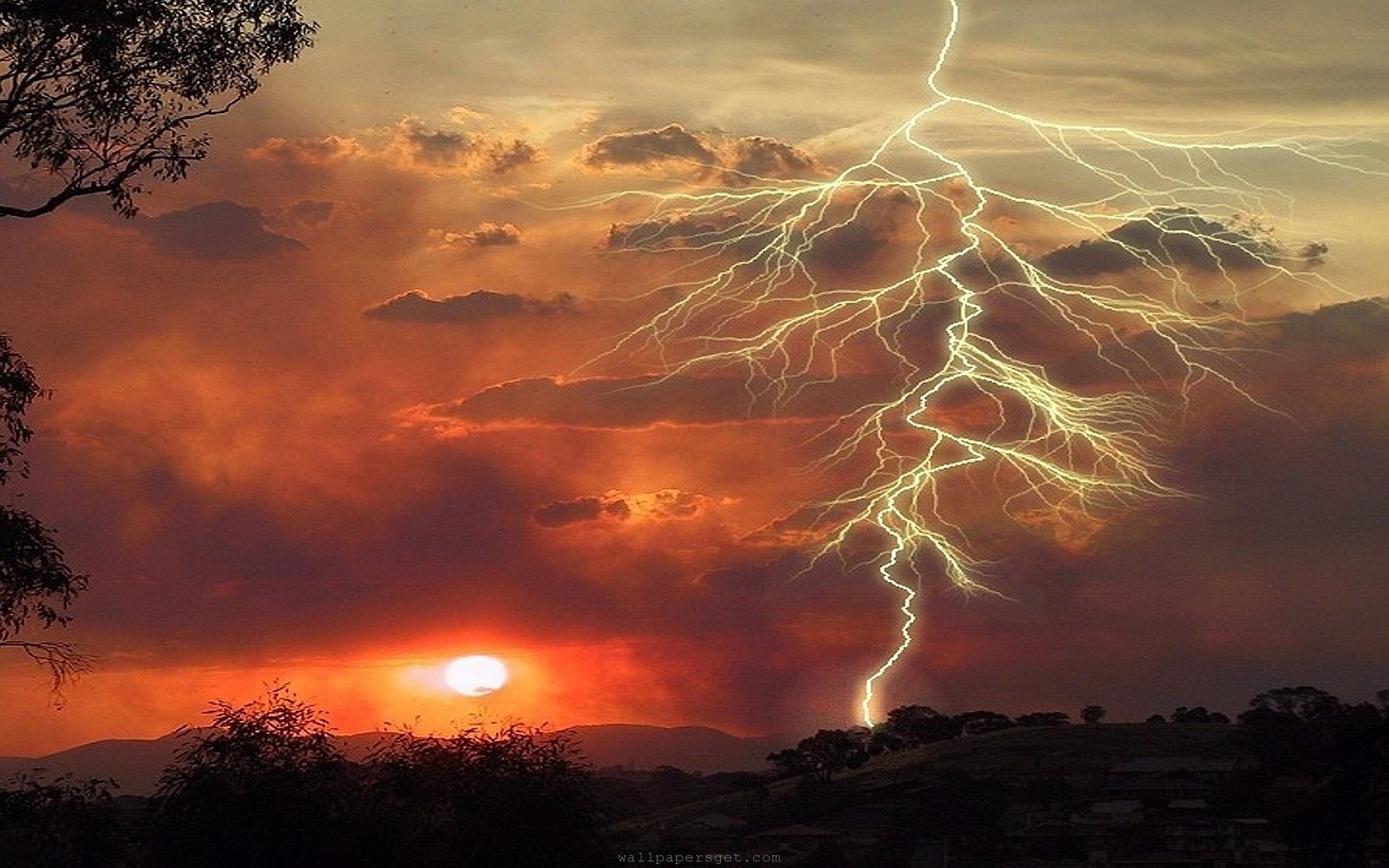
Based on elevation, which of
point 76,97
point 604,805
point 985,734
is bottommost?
point 604,805

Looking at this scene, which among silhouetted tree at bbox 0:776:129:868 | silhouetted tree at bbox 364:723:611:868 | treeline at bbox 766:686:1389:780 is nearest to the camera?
silhouetted tree at bbox 0:776:129:868

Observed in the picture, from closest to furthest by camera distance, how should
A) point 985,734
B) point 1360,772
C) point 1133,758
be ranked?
point 1360,772, point 1133,758, point 985,734

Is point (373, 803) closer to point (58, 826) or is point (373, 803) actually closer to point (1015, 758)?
point (58, 826)

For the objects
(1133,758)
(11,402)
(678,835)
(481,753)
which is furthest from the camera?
(1133,758)

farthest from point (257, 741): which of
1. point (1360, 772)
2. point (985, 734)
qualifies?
point (985, 734)

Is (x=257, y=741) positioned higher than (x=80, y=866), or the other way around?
(x=257, y=741)

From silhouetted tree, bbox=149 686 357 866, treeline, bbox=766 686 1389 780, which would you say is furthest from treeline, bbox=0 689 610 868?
treeline, bbox=766 686 1389 780

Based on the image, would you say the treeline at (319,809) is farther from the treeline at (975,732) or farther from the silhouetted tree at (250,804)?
the treeline at (975,732)

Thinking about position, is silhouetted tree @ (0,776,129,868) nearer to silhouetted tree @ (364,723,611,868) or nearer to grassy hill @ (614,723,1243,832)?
silhouetted tree @ (364,723,611,868)

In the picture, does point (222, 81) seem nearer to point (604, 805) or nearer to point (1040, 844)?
point (604, 805)
